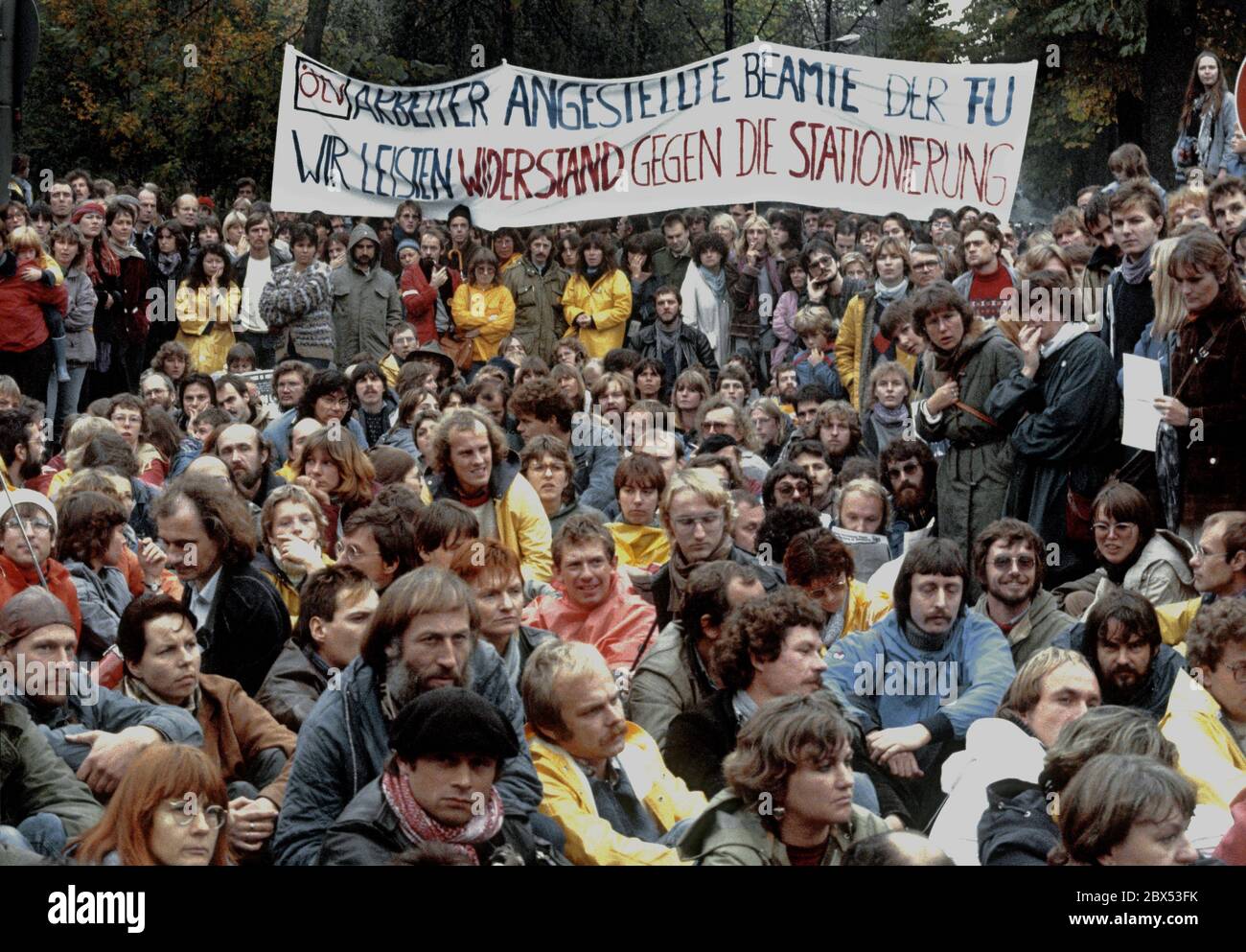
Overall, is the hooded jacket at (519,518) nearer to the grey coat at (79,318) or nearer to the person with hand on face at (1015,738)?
the person with hand on face at (1015,738)

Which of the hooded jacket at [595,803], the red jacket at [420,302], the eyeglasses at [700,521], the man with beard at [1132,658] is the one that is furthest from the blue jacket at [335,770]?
the red jacket at [420,302]

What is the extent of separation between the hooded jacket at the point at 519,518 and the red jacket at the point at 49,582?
6.15 ft

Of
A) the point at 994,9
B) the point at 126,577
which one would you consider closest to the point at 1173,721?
the point at 126,577

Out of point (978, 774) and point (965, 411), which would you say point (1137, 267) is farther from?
point (978, 774)

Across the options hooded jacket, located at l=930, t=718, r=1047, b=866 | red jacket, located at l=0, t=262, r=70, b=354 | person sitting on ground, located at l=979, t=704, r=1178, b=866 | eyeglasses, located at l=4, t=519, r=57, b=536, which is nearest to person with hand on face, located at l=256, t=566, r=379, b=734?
eyeglasses, located at l=4, t=519, r=57, b=536

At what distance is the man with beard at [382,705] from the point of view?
536 cm

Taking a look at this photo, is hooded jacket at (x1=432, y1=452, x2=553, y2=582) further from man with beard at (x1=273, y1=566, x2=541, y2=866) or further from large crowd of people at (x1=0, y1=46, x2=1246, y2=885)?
man with beard at (x1=273, y1=566, x2=541, y2=866)

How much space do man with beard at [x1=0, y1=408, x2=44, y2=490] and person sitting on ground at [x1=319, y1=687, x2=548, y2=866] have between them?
5.01m

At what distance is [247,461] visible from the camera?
9.38m

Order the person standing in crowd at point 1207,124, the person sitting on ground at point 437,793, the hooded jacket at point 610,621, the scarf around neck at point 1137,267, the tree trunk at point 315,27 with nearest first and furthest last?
the person sitting on ground at point 437,793, the hooded jacket at point 610,621, the scarf around neck at point 1137,267, the person standing in crowd at point 1207,124, the tree trunk at point 315,27

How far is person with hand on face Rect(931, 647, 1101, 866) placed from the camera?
5.68m

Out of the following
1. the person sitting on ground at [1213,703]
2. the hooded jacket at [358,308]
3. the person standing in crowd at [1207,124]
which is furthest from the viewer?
the hooded jacket at [358,308]

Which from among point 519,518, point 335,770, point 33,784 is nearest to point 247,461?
point 519,518

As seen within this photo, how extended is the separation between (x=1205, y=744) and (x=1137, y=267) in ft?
11.3
